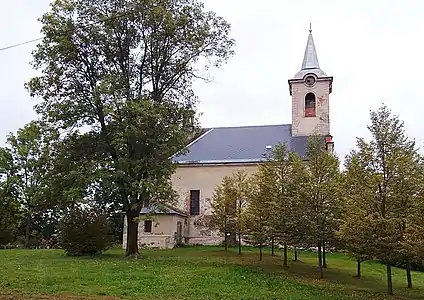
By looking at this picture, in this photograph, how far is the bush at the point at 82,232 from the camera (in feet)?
98.1

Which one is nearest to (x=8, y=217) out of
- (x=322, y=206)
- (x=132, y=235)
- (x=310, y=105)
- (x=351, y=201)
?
(x=132, y=235)

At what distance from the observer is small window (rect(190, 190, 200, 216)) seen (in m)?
45.7

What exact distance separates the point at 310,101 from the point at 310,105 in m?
0.46

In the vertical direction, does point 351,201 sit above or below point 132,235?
above

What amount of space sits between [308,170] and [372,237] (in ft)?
24.6

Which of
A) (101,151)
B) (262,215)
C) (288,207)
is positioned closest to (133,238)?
(101,151)

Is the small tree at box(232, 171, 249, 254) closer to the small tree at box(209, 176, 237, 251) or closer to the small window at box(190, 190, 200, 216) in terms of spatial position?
the small tree at box(209, 176, 237, 251)

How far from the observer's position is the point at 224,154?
46250 millimetres

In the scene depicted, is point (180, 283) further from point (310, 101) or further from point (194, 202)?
point (310, 101)

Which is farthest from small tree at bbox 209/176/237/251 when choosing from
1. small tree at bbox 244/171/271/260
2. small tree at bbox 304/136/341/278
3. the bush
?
small tree at bbox 304/136/341/278

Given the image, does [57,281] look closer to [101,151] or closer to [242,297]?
[242,297]

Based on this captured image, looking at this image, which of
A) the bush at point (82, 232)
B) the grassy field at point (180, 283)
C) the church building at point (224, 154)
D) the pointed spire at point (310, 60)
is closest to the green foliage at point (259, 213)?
the grassy field at point (180, 283)

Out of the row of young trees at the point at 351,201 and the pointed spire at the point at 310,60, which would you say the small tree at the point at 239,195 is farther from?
the pointed spire at the point at 310,60

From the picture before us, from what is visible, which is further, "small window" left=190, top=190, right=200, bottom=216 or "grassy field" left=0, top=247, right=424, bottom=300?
"small window" left=190, top=190, right=200, bottom=216
